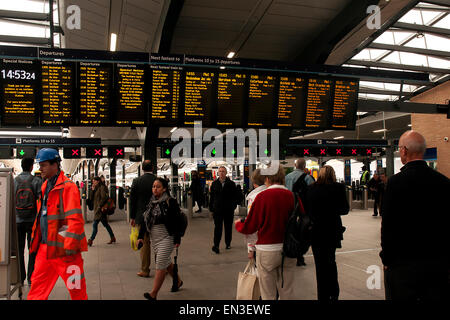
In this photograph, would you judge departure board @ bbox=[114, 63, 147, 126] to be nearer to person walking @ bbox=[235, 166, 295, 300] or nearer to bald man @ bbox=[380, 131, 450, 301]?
person walking @ bbox=[235, 166, 295, 300]

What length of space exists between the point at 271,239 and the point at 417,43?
14.5 metres

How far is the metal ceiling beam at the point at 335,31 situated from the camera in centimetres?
807

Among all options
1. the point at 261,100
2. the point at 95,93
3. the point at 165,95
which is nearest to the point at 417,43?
the point at 261,100

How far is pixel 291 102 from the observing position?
8.33 m

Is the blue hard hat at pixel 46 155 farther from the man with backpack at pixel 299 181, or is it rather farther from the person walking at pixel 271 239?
the man with backpack at pixel 299 181

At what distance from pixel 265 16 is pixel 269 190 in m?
5.60

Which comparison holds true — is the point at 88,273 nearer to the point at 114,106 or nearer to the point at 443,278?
the point at 114,106

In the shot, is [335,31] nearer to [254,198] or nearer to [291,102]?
[291,102]

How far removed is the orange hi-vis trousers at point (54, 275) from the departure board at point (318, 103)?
233 inches

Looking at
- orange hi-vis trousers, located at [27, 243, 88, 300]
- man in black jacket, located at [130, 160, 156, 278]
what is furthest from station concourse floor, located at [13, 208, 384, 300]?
orange hi-vis trousers, located at [27, 243, 88, 300]

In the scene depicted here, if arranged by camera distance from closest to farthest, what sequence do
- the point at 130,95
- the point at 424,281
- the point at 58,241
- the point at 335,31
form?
the point at 424,281 < the point at 58,241 < the point at 130,95 < the point at 335,31

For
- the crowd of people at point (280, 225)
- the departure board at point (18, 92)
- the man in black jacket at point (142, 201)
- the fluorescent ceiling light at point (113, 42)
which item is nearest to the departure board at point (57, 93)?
the departure board at point (18, 92)
